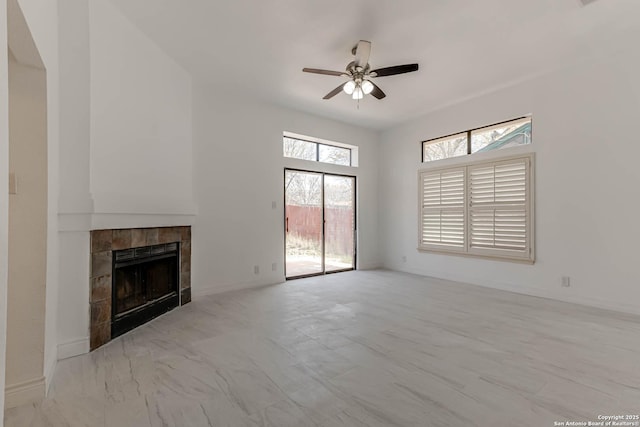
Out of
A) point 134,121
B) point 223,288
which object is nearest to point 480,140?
point 223,288

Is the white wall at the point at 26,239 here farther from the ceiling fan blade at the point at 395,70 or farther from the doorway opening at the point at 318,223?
the doorway opening at the point at 318,223

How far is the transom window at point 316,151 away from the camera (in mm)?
5273

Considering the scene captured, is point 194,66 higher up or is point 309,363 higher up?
point 194,66

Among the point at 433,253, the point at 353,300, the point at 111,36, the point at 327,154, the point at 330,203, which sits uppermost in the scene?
the point at 111,36

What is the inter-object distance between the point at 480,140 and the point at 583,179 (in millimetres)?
1545

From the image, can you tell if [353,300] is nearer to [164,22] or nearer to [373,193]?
[373,193]

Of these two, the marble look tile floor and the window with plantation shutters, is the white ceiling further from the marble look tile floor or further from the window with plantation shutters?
the marble look tile floor

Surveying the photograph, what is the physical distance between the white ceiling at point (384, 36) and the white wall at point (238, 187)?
56 cm

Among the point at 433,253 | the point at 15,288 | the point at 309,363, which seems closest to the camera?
the point at 15,288

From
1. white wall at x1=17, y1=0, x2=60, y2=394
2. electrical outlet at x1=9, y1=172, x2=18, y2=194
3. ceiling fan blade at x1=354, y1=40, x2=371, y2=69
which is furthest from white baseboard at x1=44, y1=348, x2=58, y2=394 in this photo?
ceiling fan blade at x1=354, y1=40, x2=371, y2=69

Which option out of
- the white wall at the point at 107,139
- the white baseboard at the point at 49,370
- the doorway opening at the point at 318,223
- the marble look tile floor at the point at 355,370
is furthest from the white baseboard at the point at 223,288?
the white baseboard at the point at 49,370

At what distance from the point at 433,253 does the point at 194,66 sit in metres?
4.96

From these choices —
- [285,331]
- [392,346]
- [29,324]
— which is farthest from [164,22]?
[392,346]

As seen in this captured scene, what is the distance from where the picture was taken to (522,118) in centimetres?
429
